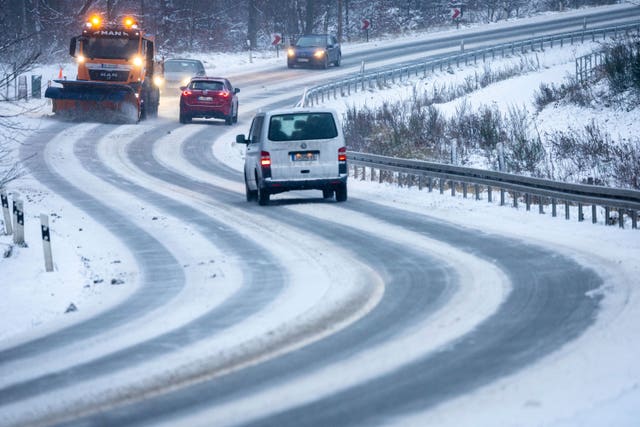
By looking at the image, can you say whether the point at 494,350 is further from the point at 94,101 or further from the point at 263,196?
the point at 94,101

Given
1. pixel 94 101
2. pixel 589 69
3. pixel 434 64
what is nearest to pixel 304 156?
pixel 94 101

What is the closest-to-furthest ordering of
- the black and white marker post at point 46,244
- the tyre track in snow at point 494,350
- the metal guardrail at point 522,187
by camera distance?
the tyre track in snow at point 494,350
the black and white marker post at point 46,244
the metal guardrail at point 522,187

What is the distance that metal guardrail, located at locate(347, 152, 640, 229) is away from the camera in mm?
16562

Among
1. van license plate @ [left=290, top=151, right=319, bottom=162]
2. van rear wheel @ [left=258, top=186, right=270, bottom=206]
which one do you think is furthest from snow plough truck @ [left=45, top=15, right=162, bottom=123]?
van license plate @ [left=290, top=151, right=319, bottom=162]

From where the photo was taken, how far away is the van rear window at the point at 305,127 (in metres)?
20.2

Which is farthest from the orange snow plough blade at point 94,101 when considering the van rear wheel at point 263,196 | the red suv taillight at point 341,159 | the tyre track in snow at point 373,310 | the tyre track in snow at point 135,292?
the tyre track in snow at point 373,310

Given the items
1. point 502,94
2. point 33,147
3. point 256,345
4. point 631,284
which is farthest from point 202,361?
point 502,94

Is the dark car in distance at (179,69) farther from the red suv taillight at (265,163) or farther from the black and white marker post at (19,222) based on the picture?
the black and white marker post at (19,222)

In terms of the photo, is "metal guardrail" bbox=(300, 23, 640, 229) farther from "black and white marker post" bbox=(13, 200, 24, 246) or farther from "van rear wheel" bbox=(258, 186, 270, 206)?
"black and white marker post" bbox=(13, 200, 24, 246)

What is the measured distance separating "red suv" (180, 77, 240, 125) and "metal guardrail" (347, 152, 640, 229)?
1315 centimetres

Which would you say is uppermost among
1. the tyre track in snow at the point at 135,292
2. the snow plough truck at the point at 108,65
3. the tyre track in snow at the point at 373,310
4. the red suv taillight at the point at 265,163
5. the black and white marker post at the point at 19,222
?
the snow plough truck at the point at 108,65

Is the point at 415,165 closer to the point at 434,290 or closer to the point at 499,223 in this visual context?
the point at 499,223

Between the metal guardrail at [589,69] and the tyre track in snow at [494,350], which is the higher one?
the metal guardrail at [589,69]

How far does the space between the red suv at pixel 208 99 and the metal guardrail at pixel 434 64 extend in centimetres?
311
